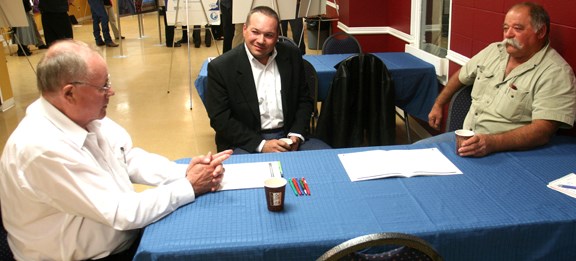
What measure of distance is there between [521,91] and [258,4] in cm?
357

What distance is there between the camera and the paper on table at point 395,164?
1.94 meters

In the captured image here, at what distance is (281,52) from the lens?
296cm

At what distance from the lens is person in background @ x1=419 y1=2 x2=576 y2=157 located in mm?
2191

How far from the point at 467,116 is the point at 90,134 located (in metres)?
2.02

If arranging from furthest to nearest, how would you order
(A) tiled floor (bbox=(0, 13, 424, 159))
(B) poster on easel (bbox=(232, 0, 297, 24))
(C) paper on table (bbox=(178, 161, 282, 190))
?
1. (B) poster on easel (bbox=(232, 0, 297, 24))
2. (A) tiled floor (bbox=(0, 13, 424, 159))
3. (C) paper on table (bbox=(178, 161, 282, 190))

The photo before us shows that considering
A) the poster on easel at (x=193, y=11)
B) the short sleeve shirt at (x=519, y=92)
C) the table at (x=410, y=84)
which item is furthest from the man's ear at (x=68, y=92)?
the poster on easel at (x=193, y=11)

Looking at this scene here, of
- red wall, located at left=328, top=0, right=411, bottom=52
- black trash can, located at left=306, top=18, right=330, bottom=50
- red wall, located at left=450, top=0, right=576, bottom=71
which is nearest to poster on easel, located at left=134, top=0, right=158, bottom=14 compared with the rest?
black trash can, located at left=306, top=18, right=330, bottom=50

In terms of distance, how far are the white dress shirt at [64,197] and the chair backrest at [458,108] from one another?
71.4 inches

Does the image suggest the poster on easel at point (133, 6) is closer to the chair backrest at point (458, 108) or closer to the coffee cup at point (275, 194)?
the chair backrest at point (458, 108)

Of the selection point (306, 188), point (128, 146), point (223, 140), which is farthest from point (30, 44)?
point (306, 188)

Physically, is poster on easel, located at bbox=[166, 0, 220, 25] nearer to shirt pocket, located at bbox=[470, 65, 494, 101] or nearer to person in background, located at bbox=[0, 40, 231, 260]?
shirt pocket, located at bbox=[470, 65, 494, 101]

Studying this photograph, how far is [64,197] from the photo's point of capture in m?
1.50

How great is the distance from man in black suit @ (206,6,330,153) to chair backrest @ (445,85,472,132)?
78 centimetres

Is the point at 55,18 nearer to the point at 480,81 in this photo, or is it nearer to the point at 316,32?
the point at 316,32
